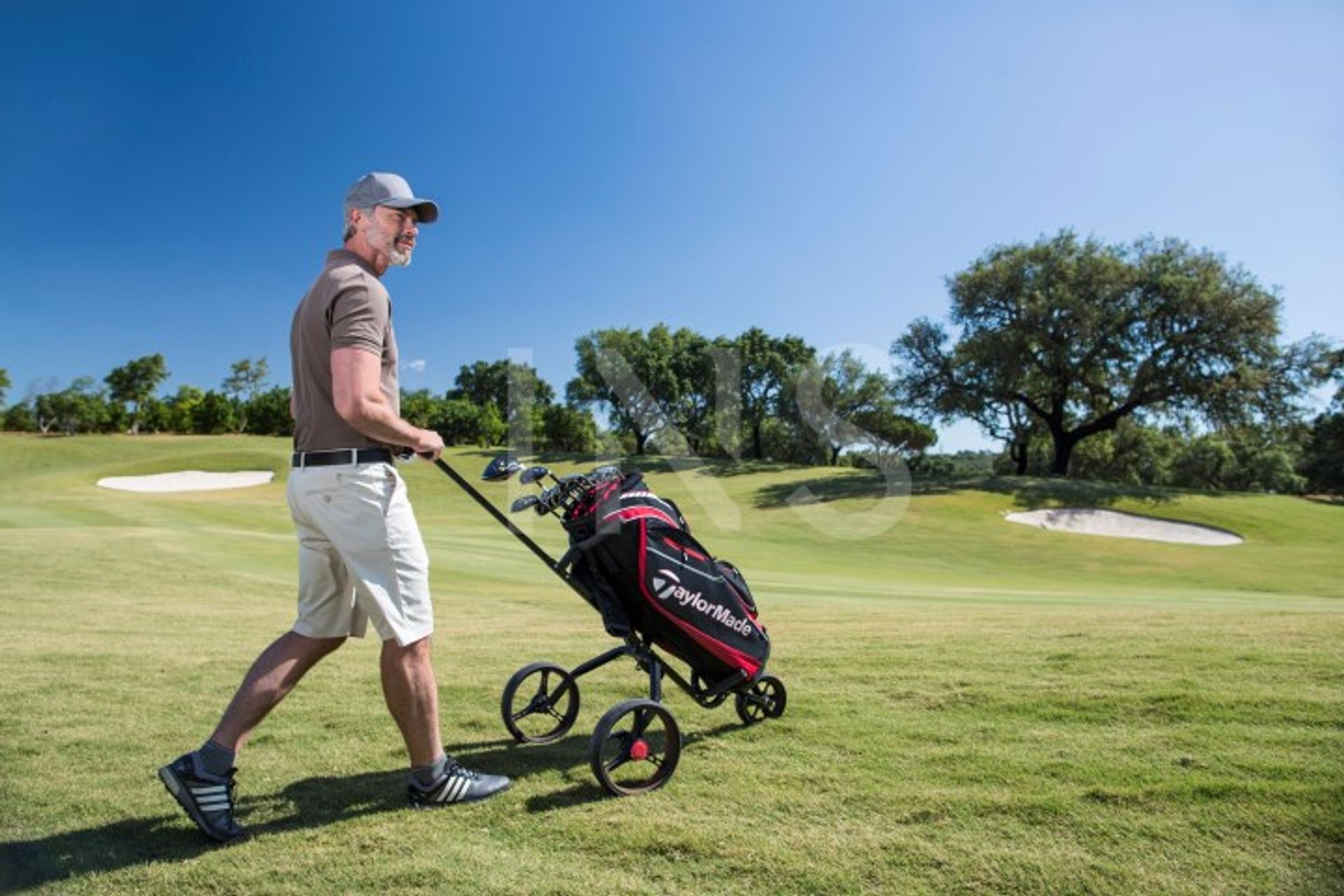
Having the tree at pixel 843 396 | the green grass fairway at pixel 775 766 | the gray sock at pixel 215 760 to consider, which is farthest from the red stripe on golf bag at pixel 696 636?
the tree at pixel 843 396

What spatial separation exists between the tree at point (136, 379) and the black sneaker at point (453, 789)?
93.5 meters

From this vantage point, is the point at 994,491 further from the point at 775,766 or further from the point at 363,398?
the point at 363,398

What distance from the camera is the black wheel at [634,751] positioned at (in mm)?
3893

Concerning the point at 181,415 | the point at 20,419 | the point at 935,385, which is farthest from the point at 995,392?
the point at 20,419

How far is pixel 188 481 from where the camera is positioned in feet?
131

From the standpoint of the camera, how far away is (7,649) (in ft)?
23.8

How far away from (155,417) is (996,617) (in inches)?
3535

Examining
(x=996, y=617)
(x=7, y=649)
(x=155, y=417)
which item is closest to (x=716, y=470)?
(x=996, y=617)

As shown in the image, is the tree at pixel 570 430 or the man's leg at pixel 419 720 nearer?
the man's leg at pixel 419 720

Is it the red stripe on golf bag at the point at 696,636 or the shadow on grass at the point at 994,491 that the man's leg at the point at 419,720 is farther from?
the shadow on grass at the point at 994,491

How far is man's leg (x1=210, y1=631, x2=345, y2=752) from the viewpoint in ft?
12.1

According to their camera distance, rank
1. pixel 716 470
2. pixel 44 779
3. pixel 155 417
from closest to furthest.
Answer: pixel 44 779 < pixel 716 470 < pixel 155 417

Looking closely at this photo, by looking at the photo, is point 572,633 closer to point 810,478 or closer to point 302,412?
point 302,412

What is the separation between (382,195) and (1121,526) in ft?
103
